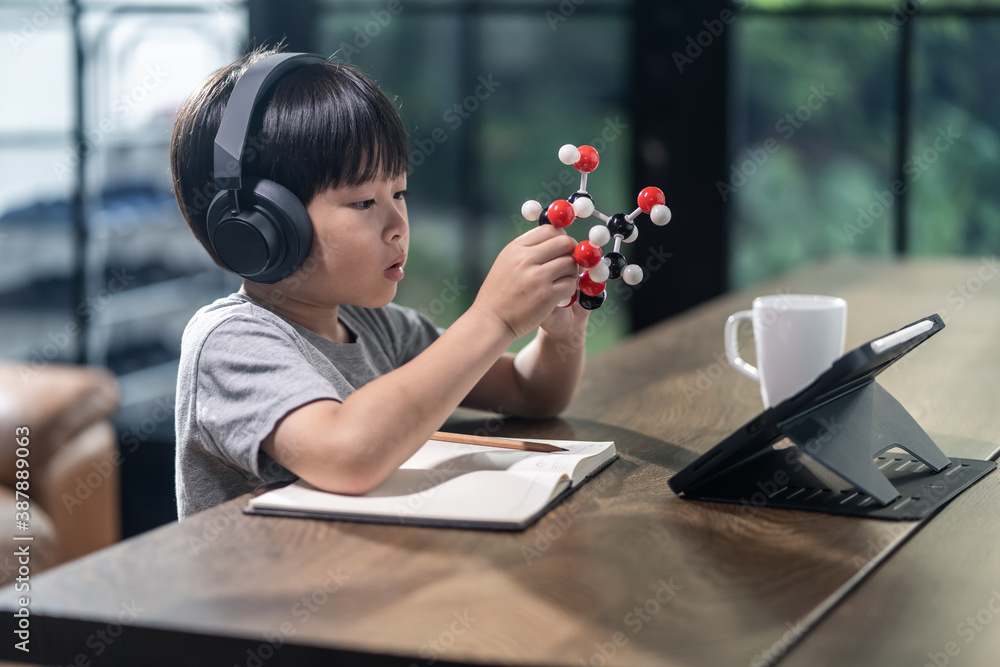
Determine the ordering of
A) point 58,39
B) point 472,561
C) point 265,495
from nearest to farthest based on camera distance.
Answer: point 472,561 → point 265,495 → point 58,39

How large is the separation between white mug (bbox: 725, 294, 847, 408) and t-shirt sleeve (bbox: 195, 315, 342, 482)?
51 cm

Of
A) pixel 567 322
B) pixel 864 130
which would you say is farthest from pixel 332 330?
pixel 864 130

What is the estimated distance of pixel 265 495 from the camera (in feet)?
2.68

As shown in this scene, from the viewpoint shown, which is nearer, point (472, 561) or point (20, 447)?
point (472, 561)

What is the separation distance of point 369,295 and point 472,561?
419mm

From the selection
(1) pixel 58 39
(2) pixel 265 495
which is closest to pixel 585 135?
(1) pixel 58 39

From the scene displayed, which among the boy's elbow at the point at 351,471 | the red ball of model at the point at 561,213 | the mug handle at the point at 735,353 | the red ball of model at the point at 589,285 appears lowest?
the boy's elbow at the point at 351,471

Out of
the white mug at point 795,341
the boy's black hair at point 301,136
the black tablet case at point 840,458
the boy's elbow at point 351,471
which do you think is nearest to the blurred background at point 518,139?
the boy's black hair at point 301,136

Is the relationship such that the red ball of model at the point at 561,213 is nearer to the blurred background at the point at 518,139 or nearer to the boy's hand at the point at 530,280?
the boy's hand at the point at 530,280

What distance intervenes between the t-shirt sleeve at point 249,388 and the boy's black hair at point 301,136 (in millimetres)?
115

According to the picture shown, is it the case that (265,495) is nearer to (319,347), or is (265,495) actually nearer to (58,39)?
(319,347)

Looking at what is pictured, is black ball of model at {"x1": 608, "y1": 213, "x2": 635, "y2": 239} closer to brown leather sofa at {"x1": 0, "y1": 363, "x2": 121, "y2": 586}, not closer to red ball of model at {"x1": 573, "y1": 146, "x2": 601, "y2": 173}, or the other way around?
red ball of model at {"x1": 573, "y1": 146, "x2": 601, "y2": 173}

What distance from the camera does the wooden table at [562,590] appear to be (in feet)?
1.86

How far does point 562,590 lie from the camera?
632 mm
